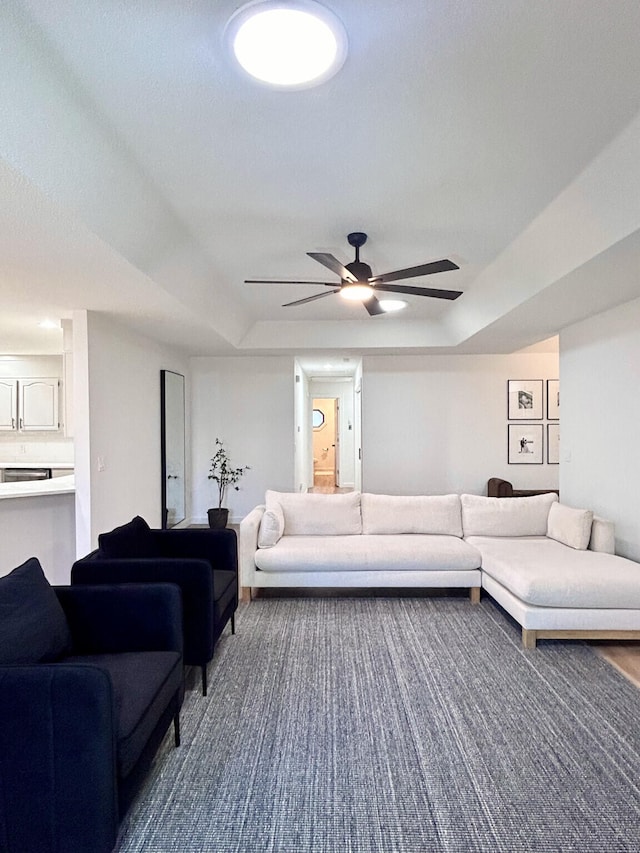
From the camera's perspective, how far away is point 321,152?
2393 millimetres

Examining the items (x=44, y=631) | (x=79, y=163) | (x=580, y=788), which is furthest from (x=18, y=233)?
(x=580, y=788)

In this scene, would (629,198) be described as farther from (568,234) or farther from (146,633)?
(146,633)

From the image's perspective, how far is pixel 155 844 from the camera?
1644 mm

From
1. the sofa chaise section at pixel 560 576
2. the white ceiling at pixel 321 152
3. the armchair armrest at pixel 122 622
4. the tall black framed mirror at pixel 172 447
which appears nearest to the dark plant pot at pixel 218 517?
the tall black framed mirror at pixel 172 447

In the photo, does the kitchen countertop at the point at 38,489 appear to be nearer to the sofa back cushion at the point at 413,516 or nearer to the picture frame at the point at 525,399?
the sofa back cushion at the point at 413,516

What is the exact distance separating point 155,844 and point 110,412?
346 cm

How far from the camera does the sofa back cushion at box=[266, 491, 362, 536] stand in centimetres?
434

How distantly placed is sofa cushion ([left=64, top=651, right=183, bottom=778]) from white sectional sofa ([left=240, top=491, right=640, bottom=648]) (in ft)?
6.13

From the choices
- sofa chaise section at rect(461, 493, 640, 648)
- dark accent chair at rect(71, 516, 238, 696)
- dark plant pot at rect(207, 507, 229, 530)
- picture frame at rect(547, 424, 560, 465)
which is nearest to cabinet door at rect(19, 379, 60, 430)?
dark plant pot at rect(207, 507, 229, 530)

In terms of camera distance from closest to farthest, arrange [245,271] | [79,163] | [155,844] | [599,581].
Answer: [155,844] < [79,163] < [599,581] < [245,271]

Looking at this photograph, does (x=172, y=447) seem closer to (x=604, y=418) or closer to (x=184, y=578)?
(x=184, y=578)

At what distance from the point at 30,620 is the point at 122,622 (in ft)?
1.25

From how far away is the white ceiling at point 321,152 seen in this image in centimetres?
164

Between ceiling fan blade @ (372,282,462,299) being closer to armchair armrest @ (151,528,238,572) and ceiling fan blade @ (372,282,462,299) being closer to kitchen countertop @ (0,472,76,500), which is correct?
armchair armrest @ (151,528,238,572)
